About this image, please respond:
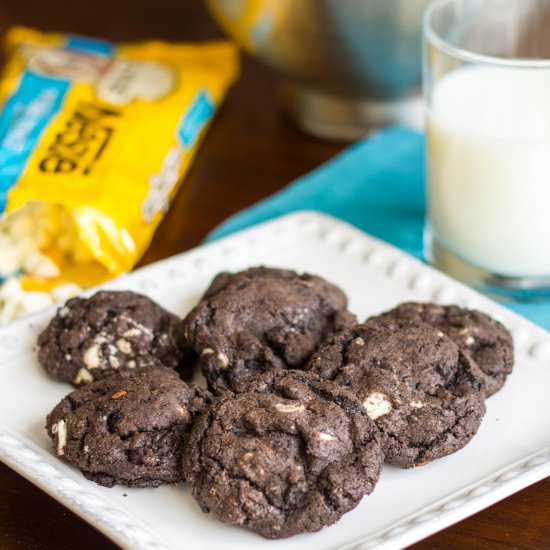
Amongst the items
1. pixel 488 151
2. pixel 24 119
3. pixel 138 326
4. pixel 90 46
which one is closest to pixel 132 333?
pixel 138 326

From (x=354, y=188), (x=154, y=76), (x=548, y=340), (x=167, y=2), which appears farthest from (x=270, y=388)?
(x=167, y=2)

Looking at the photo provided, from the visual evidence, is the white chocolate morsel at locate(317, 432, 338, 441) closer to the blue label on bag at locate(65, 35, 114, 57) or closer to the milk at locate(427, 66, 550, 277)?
the milk at locate(427, 66, 550, 277)

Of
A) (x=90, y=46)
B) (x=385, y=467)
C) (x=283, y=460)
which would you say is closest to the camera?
(x=283, y=460)

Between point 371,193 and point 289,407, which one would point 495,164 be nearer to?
point 371,193

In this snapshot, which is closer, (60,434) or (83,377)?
(60,434)

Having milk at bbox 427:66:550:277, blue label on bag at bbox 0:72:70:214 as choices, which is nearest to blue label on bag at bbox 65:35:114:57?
blue label on bag at bbox 0:72:70:214

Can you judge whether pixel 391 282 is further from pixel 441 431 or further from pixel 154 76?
pixel 154 76

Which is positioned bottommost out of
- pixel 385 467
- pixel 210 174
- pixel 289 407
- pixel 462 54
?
pixel 210 174
